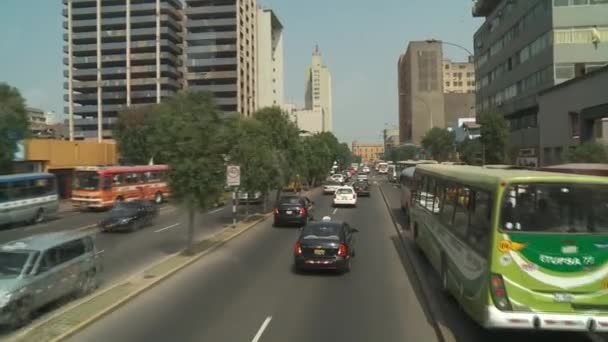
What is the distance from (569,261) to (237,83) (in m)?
123

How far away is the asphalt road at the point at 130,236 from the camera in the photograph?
1711 centimetres

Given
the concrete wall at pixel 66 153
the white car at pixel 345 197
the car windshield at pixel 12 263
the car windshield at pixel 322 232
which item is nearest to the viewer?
the car windshield at pixel 12 263

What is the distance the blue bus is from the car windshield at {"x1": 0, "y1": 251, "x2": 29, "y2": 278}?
19.0 meters

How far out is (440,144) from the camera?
80.2m

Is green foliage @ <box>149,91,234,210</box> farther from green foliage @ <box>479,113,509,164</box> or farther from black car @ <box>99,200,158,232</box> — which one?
green foliage @ <box>479,113,509,164</box>

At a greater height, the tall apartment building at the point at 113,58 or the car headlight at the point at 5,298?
the tall apartment building at the point at 113,58

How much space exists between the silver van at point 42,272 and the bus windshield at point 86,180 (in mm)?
24620

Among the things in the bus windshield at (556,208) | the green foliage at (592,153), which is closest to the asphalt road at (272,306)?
the bus windshield at (556,208)

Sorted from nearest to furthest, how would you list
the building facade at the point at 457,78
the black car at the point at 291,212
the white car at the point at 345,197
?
the black car at the point at 291,212 → the white car at the point at 345,197 → the building facade at the point at 457,78

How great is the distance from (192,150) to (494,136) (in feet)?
→ 95.8

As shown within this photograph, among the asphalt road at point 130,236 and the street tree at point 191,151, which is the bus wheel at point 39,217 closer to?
the asphalt road at point 130,236

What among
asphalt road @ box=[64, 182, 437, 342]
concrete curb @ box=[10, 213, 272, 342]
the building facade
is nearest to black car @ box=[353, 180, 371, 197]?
concrete curb @ box=[10, 213, 272, 342]

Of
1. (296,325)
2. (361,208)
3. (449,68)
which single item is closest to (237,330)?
(296,325)

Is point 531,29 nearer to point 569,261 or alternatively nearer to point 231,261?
point 231,261
